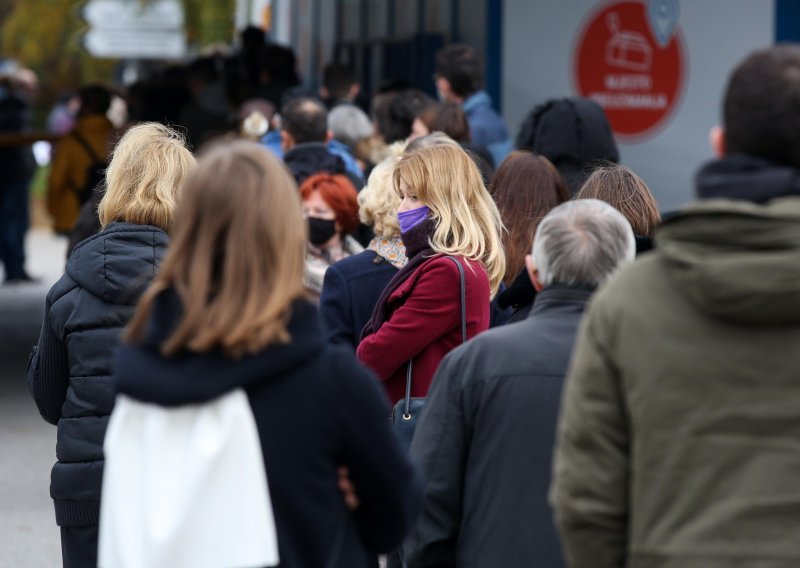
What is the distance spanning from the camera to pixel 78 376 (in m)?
4.45

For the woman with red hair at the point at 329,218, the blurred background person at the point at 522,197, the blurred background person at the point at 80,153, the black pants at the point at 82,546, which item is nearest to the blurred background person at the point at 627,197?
the blurred background person at the point at 522,197

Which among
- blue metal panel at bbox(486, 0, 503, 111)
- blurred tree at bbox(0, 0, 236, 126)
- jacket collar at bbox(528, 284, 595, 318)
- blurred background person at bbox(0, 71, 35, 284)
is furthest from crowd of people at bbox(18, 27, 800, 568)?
blurred tree at bbox(0, 0, 236, 126)

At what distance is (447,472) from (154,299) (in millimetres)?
980

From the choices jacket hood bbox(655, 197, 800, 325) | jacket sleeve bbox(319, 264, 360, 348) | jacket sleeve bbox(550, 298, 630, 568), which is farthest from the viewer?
jacket sleeve bbox(319, 264, 360, 348)

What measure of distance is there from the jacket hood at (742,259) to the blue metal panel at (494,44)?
9.05 meters

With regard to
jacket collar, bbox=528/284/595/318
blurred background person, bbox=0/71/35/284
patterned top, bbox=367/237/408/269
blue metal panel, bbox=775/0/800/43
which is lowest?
blurred background person, bbox=0/71/35/284

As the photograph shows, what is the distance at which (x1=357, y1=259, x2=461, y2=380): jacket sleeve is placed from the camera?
4801 mm

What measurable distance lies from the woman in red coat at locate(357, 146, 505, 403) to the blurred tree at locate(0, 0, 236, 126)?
92.4 feet

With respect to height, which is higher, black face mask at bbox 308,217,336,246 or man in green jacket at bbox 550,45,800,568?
man in green jacket at bbox 550,45,800,568

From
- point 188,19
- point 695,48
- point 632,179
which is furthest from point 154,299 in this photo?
point 188,19

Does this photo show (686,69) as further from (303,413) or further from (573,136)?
(303,413)

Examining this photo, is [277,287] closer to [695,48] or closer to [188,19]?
[695,48]

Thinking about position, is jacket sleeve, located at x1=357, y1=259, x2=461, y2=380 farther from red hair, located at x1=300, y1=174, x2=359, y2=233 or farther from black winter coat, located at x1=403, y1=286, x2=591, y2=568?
red hair, located at x1=300, y1=174, x2=359, y2=233

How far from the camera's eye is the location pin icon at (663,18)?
1129cm
